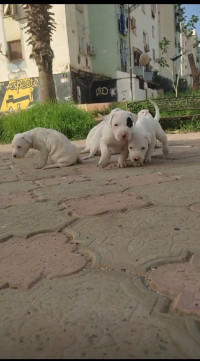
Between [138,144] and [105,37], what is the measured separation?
73.0 ft

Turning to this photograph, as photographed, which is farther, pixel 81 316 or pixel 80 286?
pixel 80 286

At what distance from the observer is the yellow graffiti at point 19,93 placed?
2102 centimetres

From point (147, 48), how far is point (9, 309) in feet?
109

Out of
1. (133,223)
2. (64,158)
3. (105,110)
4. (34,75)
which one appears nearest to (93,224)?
(133,223)

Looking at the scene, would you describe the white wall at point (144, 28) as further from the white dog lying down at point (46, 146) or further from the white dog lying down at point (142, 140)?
the white dog lying down at point (142, 140)

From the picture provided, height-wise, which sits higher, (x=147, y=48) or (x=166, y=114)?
(x=147, y=48)

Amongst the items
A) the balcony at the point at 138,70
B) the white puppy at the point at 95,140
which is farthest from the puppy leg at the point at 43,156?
the balcony at the point at 138,70

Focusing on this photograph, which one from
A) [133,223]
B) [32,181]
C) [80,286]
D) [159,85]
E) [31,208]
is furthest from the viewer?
[159,85]

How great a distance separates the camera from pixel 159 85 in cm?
3397

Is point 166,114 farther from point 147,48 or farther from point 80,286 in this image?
point 147,48

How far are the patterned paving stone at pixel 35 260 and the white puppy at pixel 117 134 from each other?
2001 mm

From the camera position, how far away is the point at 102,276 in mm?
1260

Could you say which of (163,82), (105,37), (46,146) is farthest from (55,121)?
(163,82)

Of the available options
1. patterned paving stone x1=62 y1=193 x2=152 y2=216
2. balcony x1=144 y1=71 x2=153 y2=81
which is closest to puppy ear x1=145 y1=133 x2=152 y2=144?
patterned paving stone x1=62 y1=193 x2=152 y2=216
